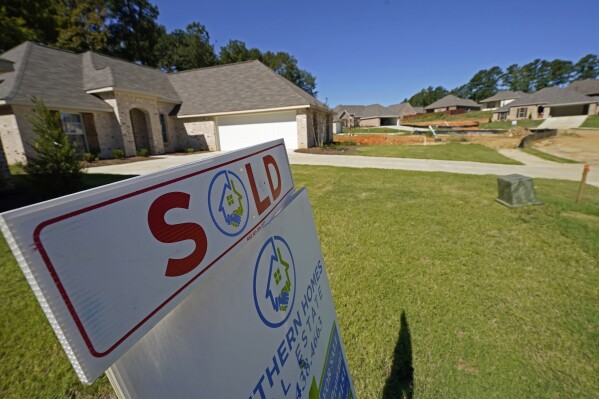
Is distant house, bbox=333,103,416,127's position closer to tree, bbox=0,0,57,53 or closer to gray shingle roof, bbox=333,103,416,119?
gray shingle roof, bbox=333,103,416,119

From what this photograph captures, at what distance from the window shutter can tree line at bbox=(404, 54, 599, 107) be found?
11224 cm

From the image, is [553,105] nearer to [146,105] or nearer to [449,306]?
[146,105]

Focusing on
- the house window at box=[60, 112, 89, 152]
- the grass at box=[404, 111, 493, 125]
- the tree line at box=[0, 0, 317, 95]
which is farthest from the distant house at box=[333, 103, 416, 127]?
the house window at box=[60, 112, 89, 152]

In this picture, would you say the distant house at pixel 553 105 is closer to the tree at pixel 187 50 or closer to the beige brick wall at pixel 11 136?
the tree at pixel 187 50

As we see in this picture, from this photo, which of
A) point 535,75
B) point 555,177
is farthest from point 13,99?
point 535,75

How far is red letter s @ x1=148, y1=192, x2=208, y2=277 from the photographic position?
2.48ft

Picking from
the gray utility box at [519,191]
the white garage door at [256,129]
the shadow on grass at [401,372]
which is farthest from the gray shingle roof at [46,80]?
the gray utility box at [519,191]

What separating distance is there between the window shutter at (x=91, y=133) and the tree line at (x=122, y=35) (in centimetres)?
408

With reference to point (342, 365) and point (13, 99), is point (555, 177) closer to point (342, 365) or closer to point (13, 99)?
point (342, 365)

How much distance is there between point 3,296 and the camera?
3.44 metres

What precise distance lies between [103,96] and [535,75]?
133 meters

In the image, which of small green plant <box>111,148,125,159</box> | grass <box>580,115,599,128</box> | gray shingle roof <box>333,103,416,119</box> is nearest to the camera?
small green plant <box>111,148,125,159</box>

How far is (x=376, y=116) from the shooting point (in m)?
69.4

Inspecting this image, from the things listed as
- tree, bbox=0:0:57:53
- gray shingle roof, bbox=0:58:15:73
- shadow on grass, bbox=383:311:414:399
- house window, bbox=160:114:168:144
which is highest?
tree, bbox=0:0:57:53
